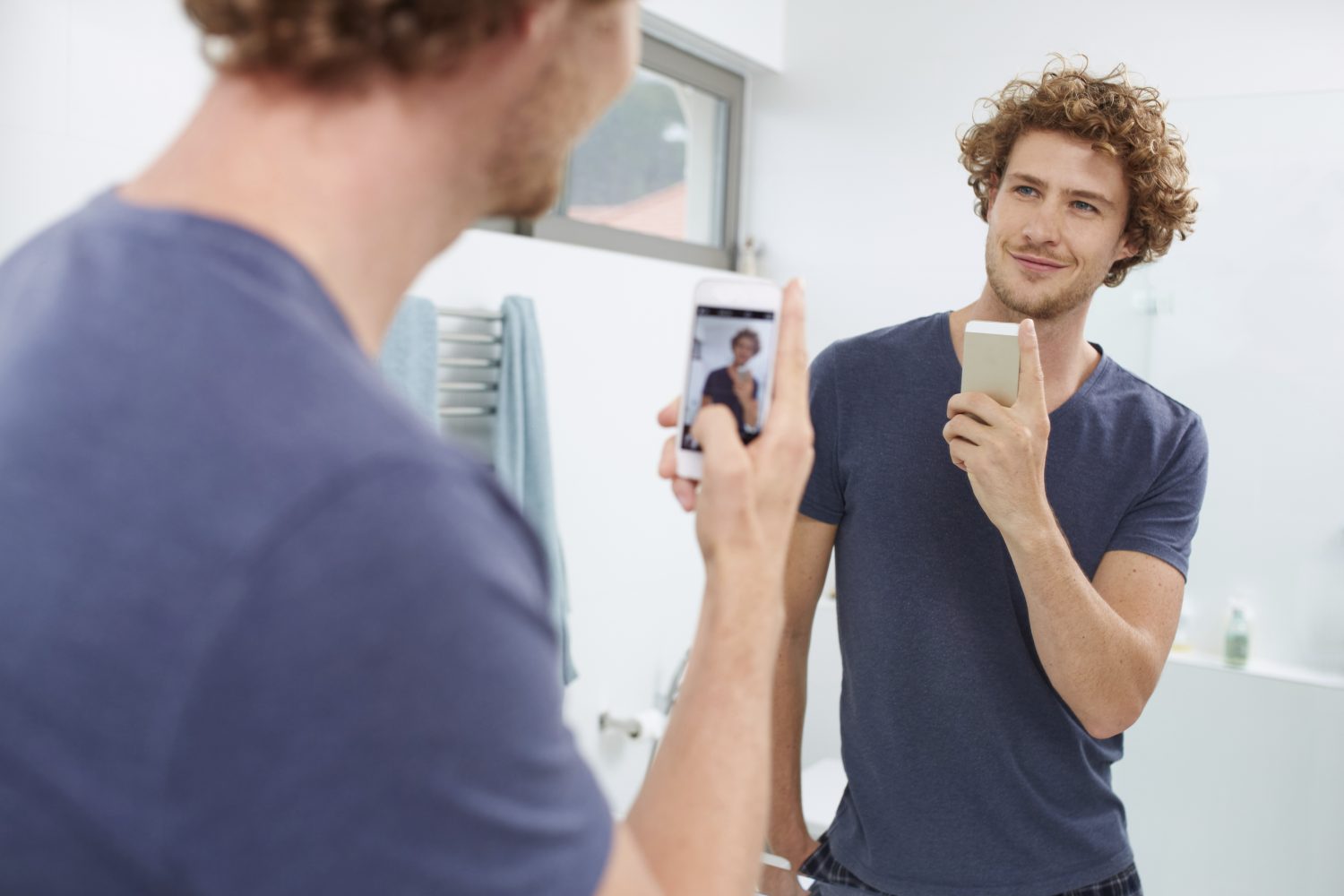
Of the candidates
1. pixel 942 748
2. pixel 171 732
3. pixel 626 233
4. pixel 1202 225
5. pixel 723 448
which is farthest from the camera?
pixel 626 233

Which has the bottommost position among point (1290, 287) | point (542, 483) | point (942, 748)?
point (942, 748)

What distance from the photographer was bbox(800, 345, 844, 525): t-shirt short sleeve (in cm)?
132

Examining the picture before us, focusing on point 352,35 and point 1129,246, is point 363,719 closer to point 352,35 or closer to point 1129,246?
point 352,35

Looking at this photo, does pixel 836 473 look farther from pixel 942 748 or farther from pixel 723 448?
pixel 723 448

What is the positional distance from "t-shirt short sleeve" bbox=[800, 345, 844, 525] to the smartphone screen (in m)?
0.49

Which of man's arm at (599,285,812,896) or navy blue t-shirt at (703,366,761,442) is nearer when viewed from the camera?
man's arm at (599,285,812,896)

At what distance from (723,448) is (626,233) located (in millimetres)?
2050

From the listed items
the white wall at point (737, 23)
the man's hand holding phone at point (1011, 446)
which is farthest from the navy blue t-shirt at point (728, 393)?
the white wall at point (737, 23)

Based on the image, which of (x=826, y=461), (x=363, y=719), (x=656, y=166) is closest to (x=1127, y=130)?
(x=826, y=461)

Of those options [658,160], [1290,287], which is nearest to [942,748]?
[1290,287]

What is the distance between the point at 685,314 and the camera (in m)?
2.71

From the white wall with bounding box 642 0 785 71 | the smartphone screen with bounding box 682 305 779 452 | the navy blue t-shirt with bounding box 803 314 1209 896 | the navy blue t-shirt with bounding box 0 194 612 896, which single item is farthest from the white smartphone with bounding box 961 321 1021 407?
the white wall with bounding box 642 0 785 71

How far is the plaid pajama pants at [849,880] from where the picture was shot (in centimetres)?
122

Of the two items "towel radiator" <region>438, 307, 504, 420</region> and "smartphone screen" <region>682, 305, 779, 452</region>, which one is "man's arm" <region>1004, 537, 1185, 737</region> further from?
"towel radiator" <region>438, 307, 504, 420</region>
